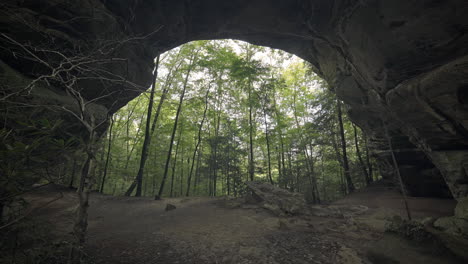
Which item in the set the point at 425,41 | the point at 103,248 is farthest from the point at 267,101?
the point at 103,248

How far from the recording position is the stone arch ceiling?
16.9ft

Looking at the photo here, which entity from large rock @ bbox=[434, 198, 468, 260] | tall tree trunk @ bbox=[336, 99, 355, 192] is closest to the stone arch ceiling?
tall tree trunk @ bbox=[336, 99, 355, 192]

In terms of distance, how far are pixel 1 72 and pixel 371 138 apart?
17869mm

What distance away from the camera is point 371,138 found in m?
11.8

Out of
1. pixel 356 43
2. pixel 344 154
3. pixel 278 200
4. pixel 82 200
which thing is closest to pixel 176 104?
pixel 82 200

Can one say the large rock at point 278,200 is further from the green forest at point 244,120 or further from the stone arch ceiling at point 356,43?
the stone arch ceiling at point 356,43

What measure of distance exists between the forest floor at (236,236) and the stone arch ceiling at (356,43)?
3.16 m

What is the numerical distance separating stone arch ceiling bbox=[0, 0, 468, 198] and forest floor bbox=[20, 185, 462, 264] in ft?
Answer: 10.4

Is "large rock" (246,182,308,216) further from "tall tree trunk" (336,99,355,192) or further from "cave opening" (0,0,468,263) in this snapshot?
"tall tree trunk" (336,99,355,192)

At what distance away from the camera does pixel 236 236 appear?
5613 millimetres

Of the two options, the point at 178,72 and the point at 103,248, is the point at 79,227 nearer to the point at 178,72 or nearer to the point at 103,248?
the point at 103,248

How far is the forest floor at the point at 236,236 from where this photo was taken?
4.10m

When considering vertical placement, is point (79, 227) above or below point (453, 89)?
below

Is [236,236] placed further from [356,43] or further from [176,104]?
[356,43]
